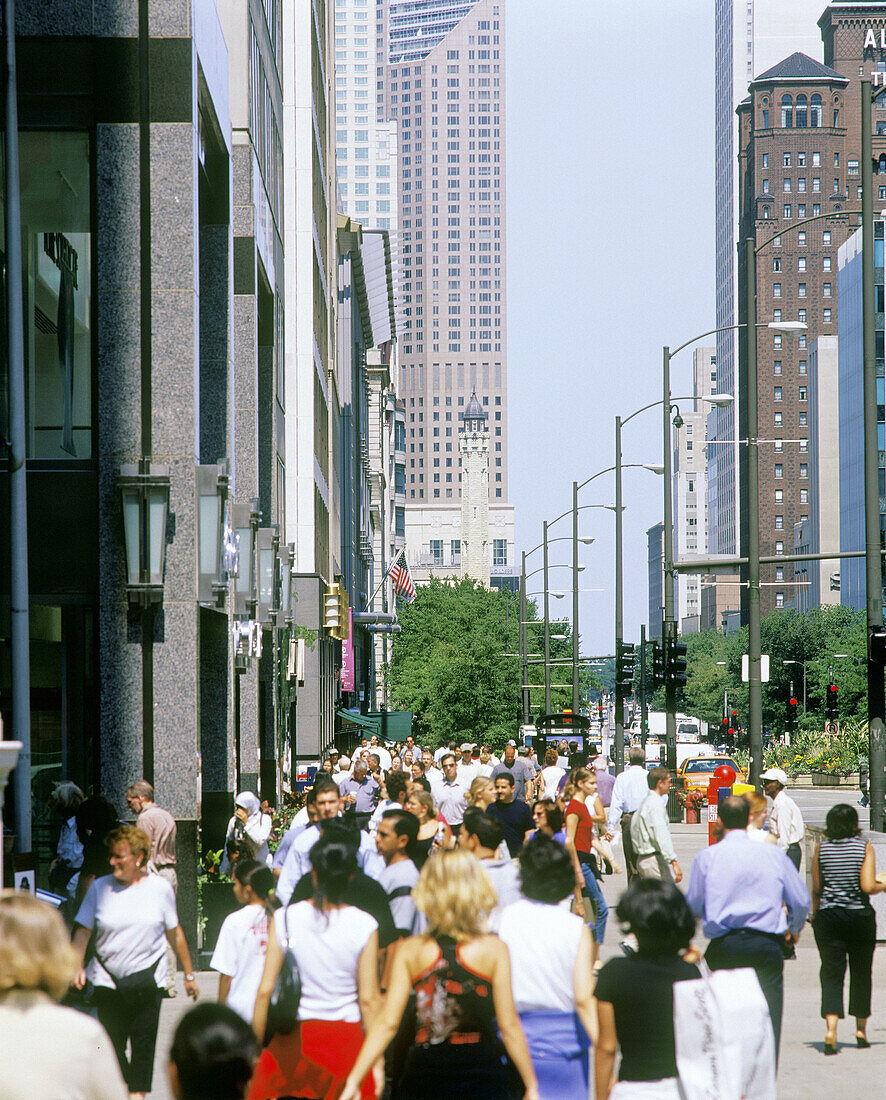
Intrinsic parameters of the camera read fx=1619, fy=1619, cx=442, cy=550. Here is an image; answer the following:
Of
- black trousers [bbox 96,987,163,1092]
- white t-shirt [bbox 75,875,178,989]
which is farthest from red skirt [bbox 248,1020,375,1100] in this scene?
black trousers [bbox 96,987,163,1092]

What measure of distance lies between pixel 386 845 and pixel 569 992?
9.82ft

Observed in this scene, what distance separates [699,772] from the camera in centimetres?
4597

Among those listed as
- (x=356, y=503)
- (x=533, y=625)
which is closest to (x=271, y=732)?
(x=356, y=503)

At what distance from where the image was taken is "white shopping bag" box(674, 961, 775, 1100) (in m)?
5.60

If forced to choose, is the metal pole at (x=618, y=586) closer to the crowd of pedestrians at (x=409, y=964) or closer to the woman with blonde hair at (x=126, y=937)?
the crowd of pedestrians at (x=409, y=964)

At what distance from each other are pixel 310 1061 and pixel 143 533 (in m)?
9.23

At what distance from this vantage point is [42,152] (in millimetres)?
16547

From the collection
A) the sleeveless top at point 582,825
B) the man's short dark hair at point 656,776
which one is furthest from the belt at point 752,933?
the man's short dark hair at point 656,776

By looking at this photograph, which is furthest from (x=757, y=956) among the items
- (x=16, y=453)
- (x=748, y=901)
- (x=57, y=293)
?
(x=57, y=293)

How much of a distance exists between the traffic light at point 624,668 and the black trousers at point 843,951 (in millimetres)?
29765

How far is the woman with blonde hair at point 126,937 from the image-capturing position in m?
8.56

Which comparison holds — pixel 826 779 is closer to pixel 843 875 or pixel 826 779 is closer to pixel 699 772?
pixel 699 772

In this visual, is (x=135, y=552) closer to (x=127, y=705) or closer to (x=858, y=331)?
(x=127, y=705)

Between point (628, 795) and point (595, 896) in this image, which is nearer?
point (595, 896)
